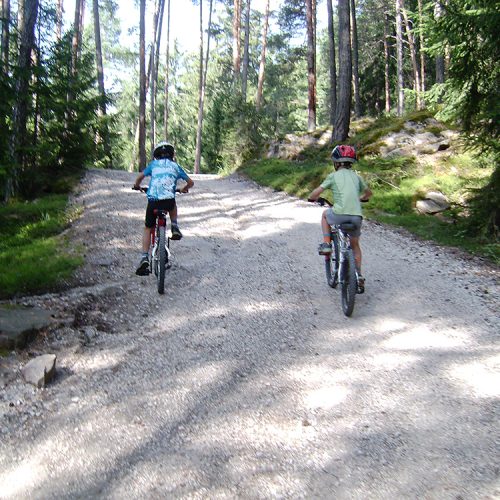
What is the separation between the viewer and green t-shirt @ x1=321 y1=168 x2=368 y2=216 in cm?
575

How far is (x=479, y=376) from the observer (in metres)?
4.06

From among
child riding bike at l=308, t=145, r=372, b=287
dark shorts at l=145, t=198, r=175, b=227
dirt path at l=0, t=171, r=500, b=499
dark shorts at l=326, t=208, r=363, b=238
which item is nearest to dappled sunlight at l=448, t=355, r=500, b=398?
dirt path at l=0, t=171, r=500, b=499

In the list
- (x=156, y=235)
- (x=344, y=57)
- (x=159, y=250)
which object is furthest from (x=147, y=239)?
(x=344, y=57)

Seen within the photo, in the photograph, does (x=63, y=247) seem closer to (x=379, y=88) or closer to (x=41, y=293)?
(x=41, y=293)

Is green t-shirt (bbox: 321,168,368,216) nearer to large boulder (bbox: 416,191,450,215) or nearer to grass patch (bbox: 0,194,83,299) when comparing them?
grass patch (bbox: 0,194,83,299)

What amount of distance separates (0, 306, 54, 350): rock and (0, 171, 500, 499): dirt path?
18 centimetres

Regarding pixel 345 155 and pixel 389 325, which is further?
pixel 345 155

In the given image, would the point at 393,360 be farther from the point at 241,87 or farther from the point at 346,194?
the point at 241,87

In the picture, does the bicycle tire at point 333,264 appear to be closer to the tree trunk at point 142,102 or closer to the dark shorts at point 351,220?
the dark shorts at point 351,220

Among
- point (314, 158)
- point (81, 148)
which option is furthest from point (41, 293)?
point (314, 158)

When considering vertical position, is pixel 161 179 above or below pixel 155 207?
above

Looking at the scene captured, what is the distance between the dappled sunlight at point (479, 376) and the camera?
3812 millimetres

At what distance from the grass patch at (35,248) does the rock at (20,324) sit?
1131 mm

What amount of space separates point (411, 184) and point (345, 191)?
26.4 ft
